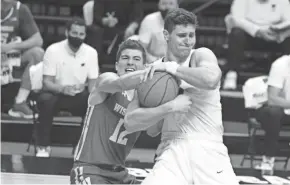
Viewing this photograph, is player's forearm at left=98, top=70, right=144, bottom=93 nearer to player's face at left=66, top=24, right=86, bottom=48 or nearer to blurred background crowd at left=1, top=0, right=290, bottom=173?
blurred background crowd at left=1, top=0, right=290, bottom=173

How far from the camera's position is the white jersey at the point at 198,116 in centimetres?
434

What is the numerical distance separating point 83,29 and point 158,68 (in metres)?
3.99

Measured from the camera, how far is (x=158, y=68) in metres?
4.21

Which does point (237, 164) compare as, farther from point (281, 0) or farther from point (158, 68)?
point (158, 68)

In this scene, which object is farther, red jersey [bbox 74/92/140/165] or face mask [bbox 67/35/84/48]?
face mask [bbox 67/35/84/48]

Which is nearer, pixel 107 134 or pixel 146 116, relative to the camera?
pixel 146 116

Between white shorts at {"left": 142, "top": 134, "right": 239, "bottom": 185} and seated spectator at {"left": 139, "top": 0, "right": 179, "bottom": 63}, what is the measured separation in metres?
4.18

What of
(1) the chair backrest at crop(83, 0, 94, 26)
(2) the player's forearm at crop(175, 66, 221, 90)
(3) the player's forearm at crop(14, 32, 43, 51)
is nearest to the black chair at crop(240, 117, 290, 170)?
(1) the chair backrest at crop(83, 0, 94, 26)

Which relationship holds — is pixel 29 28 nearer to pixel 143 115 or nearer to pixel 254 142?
pixel 254 142

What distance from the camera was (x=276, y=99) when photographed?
25.1 ft

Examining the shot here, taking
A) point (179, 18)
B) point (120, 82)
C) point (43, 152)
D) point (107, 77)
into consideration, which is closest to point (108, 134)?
point (107, 77)

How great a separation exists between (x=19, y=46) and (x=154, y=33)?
1523mm

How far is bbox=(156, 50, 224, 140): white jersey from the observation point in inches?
171

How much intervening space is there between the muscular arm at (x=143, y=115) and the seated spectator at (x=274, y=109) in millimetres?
3484
